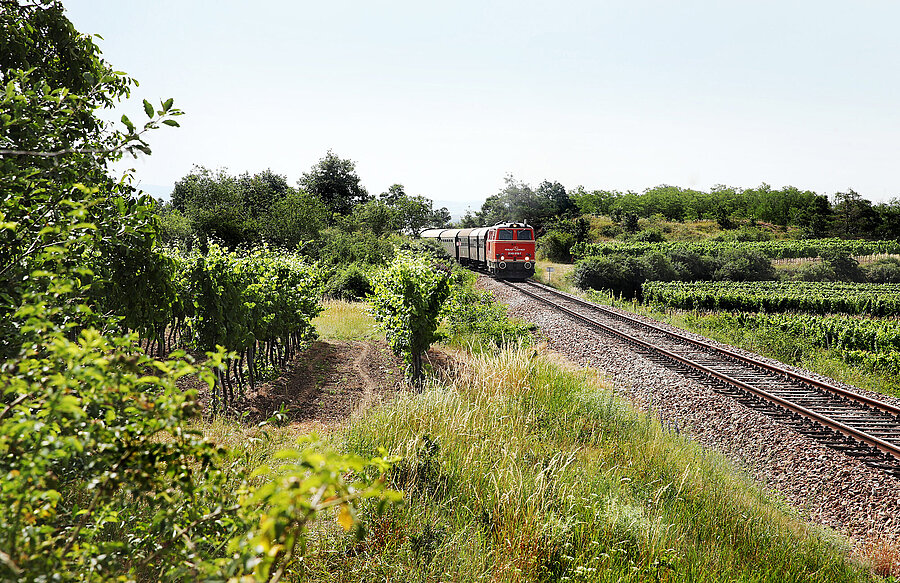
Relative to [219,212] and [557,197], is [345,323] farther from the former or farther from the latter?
[557,197]

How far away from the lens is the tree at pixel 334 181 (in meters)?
71.6

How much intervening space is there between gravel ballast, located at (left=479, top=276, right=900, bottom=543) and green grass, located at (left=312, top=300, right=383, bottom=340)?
5912mm

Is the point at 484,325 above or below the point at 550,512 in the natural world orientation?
above

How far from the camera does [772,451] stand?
311 inches

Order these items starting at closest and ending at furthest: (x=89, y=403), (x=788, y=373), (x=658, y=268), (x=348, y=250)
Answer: (x=89, y=403) → (x=788, y=373) → (x=348, y=250) → (x=658, y=268)

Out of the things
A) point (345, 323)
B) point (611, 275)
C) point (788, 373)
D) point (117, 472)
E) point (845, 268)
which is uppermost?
point (117, 472)

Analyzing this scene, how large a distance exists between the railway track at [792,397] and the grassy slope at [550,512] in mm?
2587

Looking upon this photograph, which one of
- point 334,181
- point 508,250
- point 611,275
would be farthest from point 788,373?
point 334,181

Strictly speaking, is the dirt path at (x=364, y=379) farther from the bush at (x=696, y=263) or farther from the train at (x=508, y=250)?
the bush at (x=696, y=263)

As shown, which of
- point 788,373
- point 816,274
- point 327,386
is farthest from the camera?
point 816,274

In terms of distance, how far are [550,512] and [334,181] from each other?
7202 centimetres

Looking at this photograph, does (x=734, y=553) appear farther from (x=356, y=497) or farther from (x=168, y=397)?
(x=168, y=397)

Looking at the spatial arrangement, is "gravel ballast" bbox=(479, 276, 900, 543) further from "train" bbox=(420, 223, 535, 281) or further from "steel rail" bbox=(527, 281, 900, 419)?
"train" bbox=(420, 223, 535, 281)

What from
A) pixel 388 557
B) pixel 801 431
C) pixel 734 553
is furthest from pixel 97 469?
pixel 801 431
